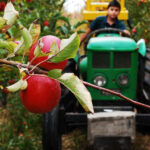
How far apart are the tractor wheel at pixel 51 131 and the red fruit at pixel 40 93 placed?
1.77 metres

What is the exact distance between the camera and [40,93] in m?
0.41

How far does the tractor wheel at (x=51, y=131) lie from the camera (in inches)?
85.4

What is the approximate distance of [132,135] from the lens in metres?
2.08

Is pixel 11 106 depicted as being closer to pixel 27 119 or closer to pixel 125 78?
pixel 27 119

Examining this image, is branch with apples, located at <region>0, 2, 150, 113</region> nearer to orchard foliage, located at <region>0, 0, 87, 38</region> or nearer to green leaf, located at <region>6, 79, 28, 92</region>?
green leaf, located at <region>6, 79, 28, 92</region>

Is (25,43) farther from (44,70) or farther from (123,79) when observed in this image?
(123,79)

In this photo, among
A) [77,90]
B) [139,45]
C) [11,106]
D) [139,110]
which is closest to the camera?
[77,90]

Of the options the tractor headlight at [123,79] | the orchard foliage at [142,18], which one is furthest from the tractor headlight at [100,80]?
the orchard foliage at [142,18]

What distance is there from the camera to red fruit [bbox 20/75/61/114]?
15.7 inches

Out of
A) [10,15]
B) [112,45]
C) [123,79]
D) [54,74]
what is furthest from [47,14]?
[54,74]

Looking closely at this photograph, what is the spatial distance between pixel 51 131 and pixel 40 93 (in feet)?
5.97

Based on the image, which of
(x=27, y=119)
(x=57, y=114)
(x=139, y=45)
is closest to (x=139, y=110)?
(x=139, y=45)

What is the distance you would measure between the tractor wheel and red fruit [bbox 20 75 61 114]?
1773 millimetres

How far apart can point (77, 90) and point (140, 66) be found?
2.33 metres
